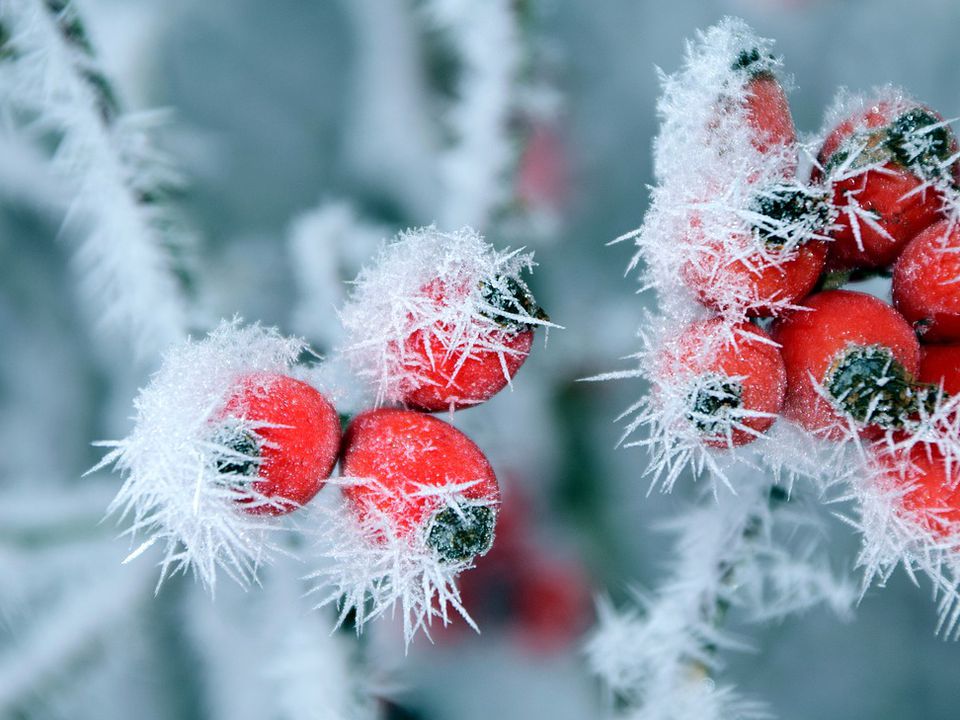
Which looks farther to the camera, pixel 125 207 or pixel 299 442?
pixel 125 207

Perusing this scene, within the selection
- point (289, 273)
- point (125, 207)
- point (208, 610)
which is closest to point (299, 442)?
point (125, 207)

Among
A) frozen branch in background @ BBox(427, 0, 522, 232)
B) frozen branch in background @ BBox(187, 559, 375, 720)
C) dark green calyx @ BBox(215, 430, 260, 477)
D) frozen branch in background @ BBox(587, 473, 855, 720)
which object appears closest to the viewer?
dark green calyx @ BBox(215, 430, 260, 477)

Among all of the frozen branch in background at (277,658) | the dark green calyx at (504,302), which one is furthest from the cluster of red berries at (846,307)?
the frozen branch in background at (277,658)

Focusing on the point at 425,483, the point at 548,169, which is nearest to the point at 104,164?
the point at 425,483

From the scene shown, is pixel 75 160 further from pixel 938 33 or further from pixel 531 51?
pixel 938 33

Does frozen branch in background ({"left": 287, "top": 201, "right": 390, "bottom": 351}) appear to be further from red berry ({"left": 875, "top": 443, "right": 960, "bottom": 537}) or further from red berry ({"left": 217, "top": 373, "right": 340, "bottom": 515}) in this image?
red berry ({"left": 875, "top": 443, "right": 960, "bottom": 537})

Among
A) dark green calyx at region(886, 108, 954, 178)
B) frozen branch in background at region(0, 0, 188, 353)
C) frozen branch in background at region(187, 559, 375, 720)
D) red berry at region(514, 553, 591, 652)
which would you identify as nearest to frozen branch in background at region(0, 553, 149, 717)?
frozen branch in background at region(187, 559, 375, 720)
